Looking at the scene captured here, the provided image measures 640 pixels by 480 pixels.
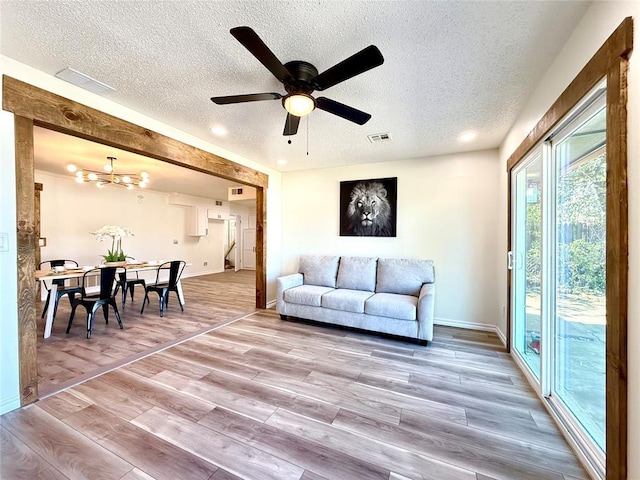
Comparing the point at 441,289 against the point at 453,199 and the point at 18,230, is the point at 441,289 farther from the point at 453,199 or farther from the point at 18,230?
the point at 18,230

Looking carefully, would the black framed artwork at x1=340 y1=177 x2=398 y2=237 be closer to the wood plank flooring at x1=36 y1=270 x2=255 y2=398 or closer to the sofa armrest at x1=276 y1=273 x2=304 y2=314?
the sofa armrest at x1=276 y1=273 x2=304 y2=314

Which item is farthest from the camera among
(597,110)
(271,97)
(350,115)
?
(350,115)

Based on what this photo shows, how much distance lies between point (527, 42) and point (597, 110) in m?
0.59

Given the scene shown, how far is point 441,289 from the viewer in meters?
3.77

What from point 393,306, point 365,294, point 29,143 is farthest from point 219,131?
point 393,306

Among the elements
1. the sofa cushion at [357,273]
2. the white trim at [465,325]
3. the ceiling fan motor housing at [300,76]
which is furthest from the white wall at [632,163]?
the sofa cushion at [357,273]

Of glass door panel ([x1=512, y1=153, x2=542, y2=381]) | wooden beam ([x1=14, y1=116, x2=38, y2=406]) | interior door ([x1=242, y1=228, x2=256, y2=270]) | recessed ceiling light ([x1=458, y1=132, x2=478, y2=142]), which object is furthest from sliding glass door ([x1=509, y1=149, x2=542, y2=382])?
interior door ([x1=242, y1=228, x2=256, y2=270])

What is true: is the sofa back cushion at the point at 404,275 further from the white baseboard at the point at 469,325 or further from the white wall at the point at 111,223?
the white wall at the point at 111,223

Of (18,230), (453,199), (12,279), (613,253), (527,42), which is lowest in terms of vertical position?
(12,279)

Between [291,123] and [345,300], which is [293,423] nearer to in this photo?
[345,300]

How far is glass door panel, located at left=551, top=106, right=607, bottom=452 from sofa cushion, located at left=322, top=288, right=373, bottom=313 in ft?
6.22

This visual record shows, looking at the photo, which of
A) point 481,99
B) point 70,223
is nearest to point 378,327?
point 481,99

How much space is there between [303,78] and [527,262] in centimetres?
270

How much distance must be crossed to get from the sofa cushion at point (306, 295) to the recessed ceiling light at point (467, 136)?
8.68 ft
